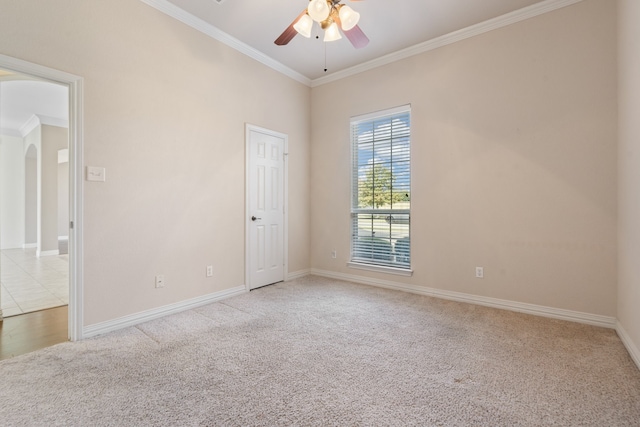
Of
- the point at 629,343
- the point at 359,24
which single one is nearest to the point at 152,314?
the point at 359,24

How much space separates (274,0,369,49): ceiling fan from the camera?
2.07 m

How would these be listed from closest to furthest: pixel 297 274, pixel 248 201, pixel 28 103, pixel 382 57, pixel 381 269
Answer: pixel 248 201 < pixel 382 57 < pixel 381 269 < pixel 297 274 < pixel 28 103

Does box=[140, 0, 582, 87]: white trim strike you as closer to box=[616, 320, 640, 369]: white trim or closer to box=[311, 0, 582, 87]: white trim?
box=[311, 0, 582, 87]: white trim

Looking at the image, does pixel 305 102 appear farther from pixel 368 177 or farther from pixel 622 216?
pixel 622 216

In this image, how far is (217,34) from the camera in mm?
3449

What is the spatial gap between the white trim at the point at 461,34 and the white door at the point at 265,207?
147 centimetres

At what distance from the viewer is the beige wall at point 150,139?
248cm

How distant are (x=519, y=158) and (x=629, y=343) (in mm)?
1800

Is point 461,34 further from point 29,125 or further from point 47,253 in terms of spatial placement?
point 29,125

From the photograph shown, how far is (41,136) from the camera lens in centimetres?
654

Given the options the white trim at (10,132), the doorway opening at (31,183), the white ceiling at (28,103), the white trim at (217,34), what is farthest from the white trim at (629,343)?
the white trim at (10,132)

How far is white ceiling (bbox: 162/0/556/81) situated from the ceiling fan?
0.80 m

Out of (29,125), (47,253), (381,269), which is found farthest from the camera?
(29,125)

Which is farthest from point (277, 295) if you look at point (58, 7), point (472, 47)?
point (472, 47)
